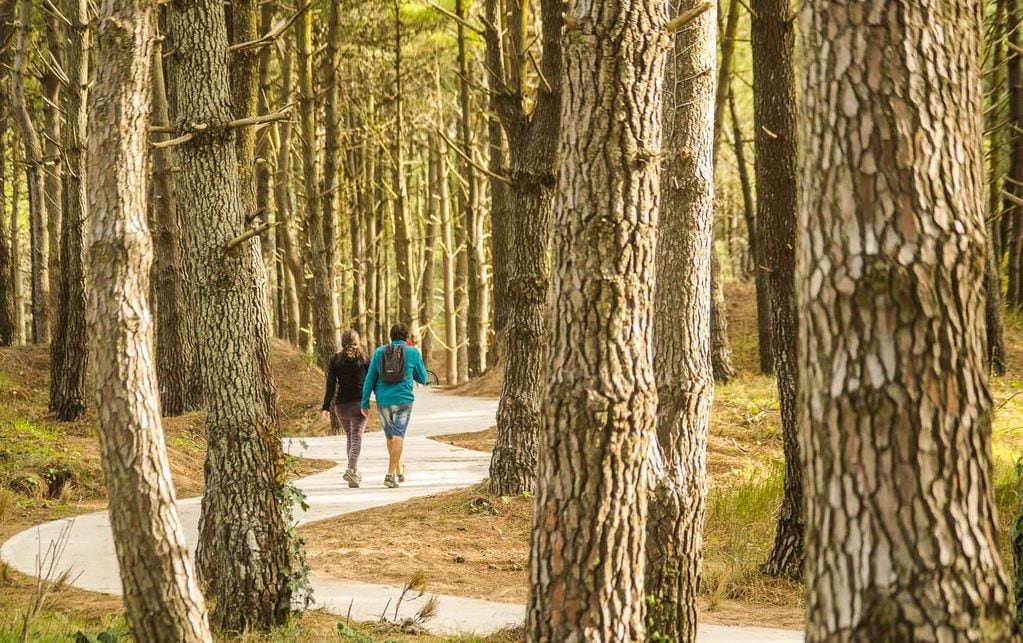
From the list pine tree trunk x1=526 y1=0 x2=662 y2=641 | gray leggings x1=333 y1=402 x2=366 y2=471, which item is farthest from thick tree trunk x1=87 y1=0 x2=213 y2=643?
gray leggings x1=333 y1=402 x2=366 y2=471

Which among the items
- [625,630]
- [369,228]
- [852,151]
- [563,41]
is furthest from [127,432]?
[369,228]

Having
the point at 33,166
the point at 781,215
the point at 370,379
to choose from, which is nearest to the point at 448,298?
the point at 33,166

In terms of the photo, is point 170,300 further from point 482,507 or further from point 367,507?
point 482,507

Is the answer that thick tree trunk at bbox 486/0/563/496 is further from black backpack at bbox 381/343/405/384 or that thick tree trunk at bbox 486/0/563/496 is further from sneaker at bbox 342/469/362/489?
sneaker at bbox 342/469/362/489

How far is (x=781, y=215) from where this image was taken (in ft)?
28.3

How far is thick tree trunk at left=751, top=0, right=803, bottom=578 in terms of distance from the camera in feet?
27.8

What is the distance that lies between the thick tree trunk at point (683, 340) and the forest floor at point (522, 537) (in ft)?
5.34

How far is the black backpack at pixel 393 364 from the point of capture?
12195 millimetres

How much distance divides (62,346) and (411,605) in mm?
10943

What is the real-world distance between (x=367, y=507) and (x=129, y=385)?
662 centimetres

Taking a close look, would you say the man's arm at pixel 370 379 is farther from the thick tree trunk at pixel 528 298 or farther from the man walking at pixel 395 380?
the thick tree trunk at pixel 528 298

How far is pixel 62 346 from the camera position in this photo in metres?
16.2

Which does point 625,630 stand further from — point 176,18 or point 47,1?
point 47,1

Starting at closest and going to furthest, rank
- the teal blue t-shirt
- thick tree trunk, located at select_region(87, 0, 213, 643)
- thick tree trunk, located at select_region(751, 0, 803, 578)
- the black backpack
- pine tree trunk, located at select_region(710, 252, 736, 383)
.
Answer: thick tree trunk, located at select_region(87, 0, 213, 643)
thick tree trunk, located at select_region(751, 0, 803, 578)
the black backpack
the teal blue t-shirt
pine tree trunk, located at select_region(710, 252, 736, 383)
